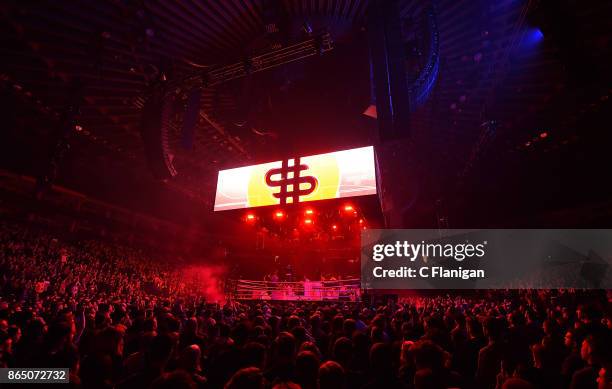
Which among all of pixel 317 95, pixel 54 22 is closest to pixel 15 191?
pixel 54 22

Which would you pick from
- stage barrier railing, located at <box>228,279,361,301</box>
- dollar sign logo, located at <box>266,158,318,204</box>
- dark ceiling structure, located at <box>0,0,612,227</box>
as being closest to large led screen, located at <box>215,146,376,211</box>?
dollar sign logo, located at <box>266,158,318,204</box>

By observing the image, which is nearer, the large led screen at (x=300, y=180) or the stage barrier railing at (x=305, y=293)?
the large led screen at (x=300, y=180)

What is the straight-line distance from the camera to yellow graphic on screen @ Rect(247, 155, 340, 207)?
22.0 feet

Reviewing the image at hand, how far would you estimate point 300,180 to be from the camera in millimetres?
6957

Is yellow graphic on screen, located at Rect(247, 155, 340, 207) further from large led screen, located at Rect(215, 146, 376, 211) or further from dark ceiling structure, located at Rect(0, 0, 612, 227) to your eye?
dark ceiling structure, located at Rect(0, 0, 612, 227)

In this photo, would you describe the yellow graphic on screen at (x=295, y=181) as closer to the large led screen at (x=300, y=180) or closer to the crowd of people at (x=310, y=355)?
the large led screen at (x=300, y=180)

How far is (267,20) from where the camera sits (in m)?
5.16

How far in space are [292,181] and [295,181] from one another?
0.08 metres

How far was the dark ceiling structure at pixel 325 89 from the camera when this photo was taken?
5.32 metres

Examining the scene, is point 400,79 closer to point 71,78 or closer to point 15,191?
point 71,78

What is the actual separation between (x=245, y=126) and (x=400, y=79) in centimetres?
476

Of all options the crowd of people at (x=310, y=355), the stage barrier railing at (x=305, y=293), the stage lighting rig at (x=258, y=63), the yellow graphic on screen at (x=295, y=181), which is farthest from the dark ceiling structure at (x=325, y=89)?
the stage barrier railing at (x=305, y=293)

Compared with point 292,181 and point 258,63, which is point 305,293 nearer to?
point 292,181

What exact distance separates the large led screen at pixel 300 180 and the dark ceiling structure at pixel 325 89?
106 centimetres
